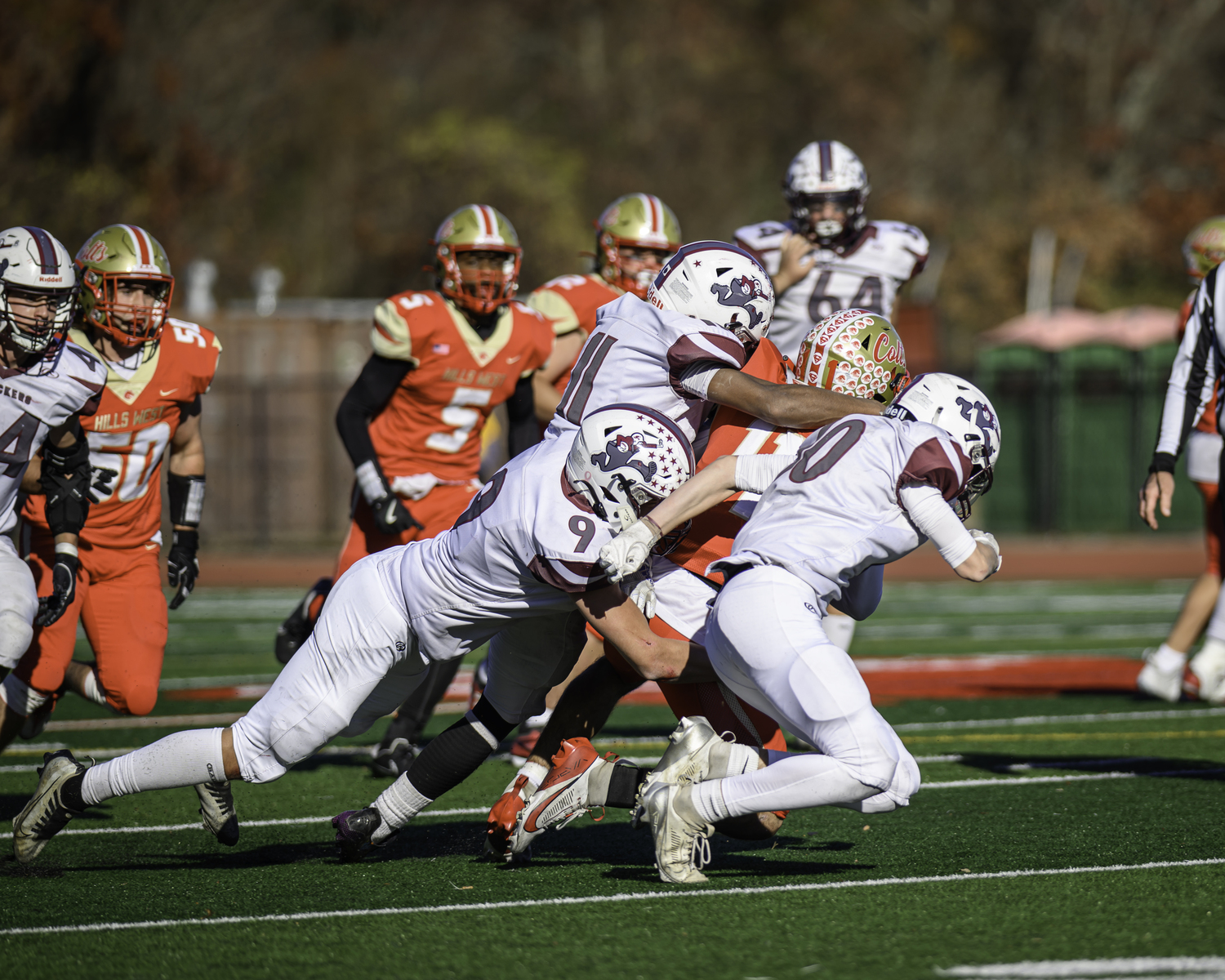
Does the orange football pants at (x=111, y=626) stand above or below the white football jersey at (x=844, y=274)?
below

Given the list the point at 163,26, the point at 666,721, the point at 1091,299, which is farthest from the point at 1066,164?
the point at 666,721

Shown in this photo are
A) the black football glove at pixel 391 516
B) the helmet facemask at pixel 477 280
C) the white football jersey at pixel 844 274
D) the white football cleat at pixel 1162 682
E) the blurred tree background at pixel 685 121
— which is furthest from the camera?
the blurred tree background at pixel 685 121

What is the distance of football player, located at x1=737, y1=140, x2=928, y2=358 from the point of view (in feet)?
23.2

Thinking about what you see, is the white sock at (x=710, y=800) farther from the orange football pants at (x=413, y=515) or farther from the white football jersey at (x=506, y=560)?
the orange football pants at (x=413, y=515)

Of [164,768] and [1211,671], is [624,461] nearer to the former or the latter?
[164,768]

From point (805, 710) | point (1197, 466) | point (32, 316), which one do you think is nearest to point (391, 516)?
point (32, 316)

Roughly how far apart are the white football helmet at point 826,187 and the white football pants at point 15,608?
3.66 metres

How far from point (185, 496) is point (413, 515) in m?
0.90

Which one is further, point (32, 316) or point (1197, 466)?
point (1197, 466)

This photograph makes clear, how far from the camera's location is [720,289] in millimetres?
4664

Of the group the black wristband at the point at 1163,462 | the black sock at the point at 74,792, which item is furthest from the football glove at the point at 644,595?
the black wristband at the point at 1163,462

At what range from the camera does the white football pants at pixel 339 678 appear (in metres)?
4.32

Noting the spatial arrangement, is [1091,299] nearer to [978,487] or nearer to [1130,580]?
[1130,580]

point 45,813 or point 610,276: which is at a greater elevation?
point 610,276
